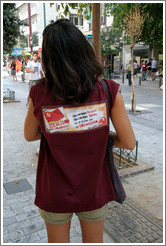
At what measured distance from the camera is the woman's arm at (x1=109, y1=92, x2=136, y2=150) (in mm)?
1361

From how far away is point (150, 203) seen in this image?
3.37 metres

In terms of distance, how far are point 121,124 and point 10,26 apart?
410 inches

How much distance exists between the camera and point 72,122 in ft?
4.35

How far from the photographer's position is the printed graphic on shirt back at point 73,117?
132 centimetres

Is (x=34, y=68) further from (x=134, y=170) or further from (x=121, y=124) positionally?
(x=121, y=124)

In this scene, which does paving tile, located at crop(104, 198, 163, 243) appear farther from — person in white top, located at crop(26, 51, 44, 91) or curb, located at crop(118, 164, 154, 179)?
person in white top, located at crop(26, 51, 44, 91)

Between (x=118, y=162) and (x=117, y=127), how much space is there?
3.33 meters

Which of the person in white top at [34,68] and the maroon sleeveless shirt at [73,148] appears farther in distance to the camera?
the person in white top at [34,68]

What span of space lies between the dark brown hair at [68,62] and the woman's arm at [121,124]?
7.2 inches

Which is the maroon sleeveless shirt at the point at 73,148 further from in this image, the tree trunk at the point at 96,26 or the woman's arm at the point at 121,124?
the tree trunk at the point at 96,26

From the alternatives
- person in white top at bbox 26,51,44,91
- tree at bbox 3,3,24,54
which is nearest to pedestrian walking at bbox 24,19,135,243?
person in white top at bbox 26,51,44,91

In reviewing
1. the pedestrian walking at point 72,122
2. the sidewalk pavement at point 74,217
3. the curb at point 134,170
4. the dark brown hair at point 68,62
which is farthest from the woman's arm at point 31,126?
the curb at point 134,170

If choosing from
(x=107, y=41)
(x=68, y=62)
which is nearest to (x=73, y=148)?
(x=68, y=62)

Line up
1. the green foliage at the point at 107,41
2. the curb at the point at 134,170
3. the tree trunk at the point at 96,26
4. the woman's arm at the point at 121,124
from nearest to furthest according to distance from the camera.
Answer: the woman's arm at the point at 121,124 < the tree trunk at the point at 96,26 < the curb at the point at 134,170 < the green foliage at the point at 107,41
